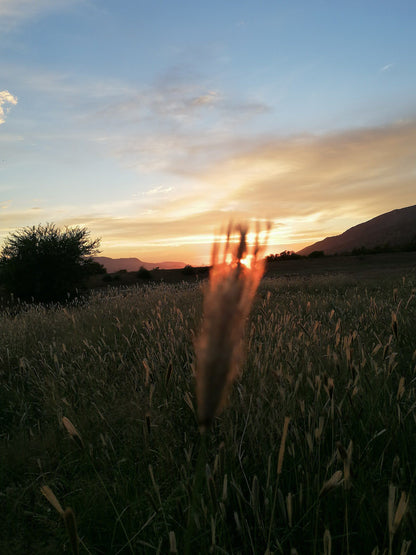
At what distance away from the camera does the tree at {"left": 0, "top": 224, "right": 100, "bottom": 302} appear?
50.2ft

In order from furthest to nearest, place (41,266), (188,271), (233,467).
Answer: (188,271) → (41,266) → (233,467)

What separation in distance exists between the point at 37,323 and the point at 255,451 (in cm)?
522

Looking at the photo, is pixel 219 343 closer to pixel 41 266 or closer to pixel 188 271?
pixel 41 266

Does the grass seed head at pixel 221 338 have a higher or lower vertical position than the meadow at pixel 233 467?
higher

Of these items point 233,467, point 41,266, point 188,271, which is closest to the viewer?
point 233,467

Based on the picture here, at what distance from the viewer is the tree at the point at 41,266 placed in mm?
15312

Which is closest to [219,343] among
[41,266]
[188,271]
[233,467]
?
[233,467]

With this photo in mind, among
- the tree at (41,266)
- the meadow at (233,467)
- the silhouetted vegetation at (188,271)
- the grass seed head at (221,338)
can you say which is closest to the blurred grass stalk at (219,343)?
the grass seed head at (221,338)

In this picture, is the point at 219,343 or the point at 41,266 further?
the point at 41,266

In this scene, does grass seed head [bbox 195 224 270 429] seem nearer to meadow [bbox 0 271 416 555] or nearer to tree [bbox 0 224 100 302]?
meadow [bbox 0 271 416 555]

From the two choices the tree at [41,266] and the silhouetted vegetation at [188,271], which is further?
the silhouetted vegetation at [188,271]

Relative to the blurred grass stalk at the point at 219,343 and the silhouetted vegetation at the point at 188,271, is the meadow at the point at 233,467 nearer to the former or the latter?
the blurred grass stalk at the point at 219,343

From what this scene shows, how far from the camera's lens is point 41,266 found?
1533 cm

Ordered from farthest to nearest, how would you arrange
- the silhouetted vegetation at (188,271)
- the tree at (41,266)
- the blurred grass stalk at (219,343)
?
the silhouetted vegetation at (188,271)
the tree at (41,266)
the blurred grass stalk at (219,343)
